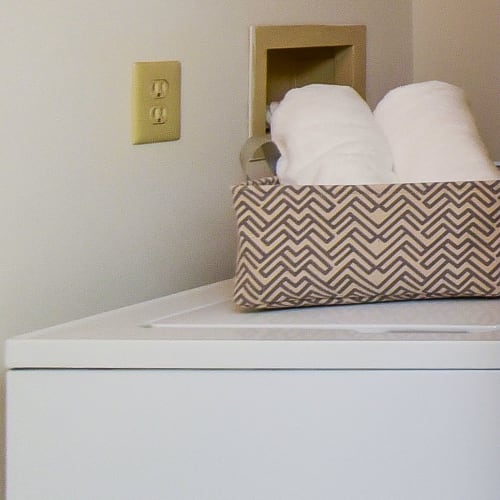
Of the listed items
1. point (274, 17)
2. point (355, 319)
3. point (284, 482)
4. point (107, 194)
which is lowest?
point (284, 482)

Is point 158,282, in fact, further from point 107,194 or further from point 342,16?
point 342,16

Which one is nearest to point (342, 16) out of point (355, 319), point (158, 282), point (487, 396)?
point (158, 282)

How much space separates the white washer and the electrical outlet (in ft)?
1.18

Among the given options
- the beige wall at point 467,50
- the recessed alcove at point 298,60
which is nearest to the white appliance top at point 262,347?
the recessed alcove at point 298,60

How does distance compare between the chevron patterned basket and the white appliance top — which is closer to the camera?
the white appliance top

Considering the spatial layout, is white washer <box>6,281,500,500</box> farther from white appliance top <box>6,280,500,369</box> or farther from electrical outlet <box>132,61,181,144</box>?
electrical outlet <box>132,61,181,144</box>

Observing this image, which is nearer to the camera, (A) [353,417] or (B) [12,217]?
(A) [353,417]

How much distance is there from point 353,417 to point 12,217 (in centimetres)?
39

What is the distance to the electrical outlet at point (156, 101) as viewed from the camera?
117 centimetres

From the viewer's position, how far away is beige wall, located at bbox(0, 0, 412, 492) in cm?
102

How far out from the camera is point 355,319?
98 cm

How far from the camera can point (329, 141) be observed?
1196 millimetres

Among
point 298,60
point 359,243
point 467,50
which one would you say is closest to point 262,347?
point 359,243

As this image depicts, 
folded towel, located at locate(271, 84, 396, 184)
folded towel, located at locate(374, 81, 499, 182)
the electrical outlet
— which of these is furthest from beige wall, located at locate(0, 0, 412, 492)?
folded towel, located at locate(374, 81, 499, 182)
